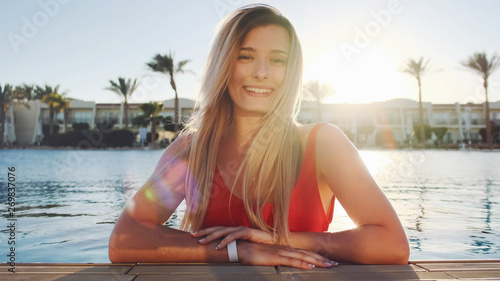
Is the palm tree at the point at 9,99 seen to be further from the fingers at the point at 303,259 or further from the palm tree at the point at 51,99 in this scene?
the fingers at the point at 303,259

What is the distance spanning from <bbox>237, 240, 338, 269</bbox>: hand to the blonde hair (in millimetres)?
248

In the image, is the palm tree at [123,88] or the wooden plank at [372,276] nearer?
the wooden plank at [372,276]

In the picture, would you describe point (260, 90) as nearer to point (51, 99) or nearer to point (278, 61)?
point (278, 61)

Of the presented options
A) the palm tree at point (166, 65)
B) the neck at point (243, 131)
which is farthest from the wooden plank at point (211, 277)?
the palm tree at point (166, 65)

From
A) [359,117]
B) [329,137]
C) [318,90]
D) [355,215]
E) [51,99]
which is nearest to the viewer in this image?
[355,215]

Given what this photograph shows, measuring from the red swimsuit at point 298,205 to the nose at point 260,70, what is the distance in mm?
349

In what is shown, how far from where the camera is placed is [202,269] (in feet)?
4.57

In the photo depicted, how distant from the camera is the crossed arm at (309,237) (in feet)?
4.95

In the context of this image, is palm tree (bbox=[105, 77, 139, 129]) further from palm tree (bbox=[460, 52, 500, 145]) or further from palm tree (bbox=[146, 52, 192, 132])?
palm tree (bbox=[460, 52, 500, 145])

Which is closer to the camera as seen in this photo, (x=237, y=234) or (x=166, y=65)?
(x=237, y=234)

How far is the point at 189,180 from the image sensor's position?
1.91 metres

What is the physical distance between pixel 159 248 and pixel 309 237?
1.93ft

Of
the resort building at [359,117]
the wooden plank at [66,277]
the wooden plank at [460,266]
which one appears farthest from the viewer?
the resort building at [359,117]

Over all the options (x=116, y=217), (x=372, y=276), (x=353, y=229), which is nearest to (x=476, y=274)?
(x=372, y=276)
